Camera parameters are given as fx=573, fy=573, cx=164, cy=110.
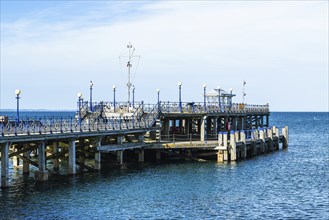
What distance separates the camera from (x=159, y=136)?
63.0 m

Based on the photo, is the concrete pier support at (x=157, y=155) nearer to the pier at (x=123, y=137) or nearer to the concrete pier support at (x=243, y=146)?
A: the pier at (x=123, y=137)

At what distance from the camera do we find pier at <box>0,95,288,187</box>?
45344 mm

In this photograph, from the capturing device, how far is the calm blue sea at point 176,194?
35.1 meters

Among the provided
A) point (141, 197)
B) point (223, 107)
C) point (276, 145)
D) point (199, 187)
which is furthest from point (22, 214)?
point (276, 145)

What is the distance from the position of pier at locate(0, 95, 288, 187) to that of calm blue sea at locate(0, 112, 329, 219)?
95.3 inches

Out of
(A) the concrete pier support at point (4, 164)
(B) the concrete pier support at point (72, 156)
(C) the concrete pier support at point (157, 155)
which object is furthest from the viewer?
(C) the concrete pier support at point (157, 155)

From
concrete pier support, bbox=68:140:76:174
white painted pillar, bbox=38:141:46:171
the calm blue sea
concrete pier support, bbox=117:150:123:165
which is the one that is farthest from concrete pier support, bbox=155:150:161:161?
white painted pillar, bbox=38:141:46:171

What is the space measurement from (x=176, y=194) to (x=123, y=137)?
19.4m

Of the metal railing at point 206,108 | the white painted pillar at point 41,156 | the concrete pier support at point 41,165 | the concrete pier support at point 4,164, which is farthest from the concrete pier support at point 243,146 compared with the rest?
the concrete pier support at point 4,164

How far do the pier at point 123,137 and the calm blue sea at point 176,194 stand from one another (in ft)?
7.94

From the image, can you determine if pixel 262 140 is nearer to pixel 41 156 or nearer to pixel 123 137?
pixel 123 137

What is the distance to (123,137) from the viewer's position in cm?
5966

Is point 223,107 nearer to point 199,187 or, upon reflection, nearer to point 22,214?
point 199,187

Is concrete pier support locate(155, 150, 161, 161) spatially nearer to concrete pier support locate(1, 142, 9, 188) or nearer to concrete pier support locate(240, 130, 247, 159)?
concrete pier support locate(240, 130, 247, 159)
